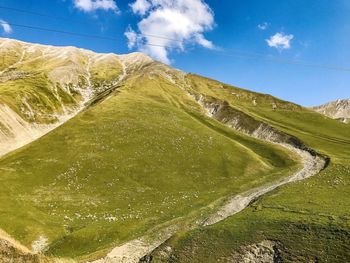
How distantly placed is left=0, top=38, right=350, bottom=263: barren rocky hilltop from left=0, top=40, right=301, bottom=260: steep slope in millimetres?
262

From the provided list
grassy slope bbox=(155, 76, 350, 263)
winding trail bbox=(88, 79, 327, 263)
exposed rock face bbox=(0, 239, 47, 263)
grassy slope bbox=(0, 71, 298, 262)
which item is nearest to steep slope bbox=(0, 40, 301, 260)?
grassy slope bbox=(0, 71, 298, 262)

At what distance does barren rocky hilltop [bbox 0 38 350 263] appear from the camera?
4244 centimetres

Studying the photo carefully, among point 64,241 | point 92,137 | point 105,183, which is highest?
point 92,137

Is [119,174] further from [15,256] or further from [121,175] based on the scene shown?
[15,256]

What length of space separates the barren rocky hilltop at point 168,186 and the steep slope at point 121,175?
26 centimetres

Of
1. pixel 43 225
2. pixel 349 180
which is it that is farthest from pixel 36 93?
pixel 349 180

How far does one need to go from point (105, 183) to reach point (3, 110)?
72.9 m

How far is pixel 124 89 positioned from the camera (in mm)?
167625

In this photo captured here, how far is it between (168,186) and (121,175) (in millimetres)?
10641

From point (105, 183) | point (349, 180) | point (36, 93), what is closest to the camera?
point (349, 180)

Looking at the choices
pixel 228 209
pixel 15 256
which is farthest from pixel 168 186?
pixel 15 256

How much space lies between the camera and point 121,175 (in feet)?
262

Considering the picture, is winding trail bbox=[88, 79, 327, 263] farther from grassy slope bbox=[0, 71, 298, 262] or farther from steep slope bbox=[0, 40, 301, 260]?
grassy slope bbox=[0, 71, 298, 262]

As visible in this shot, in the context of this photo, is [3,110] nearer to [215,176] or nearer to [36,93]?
[36,93]
